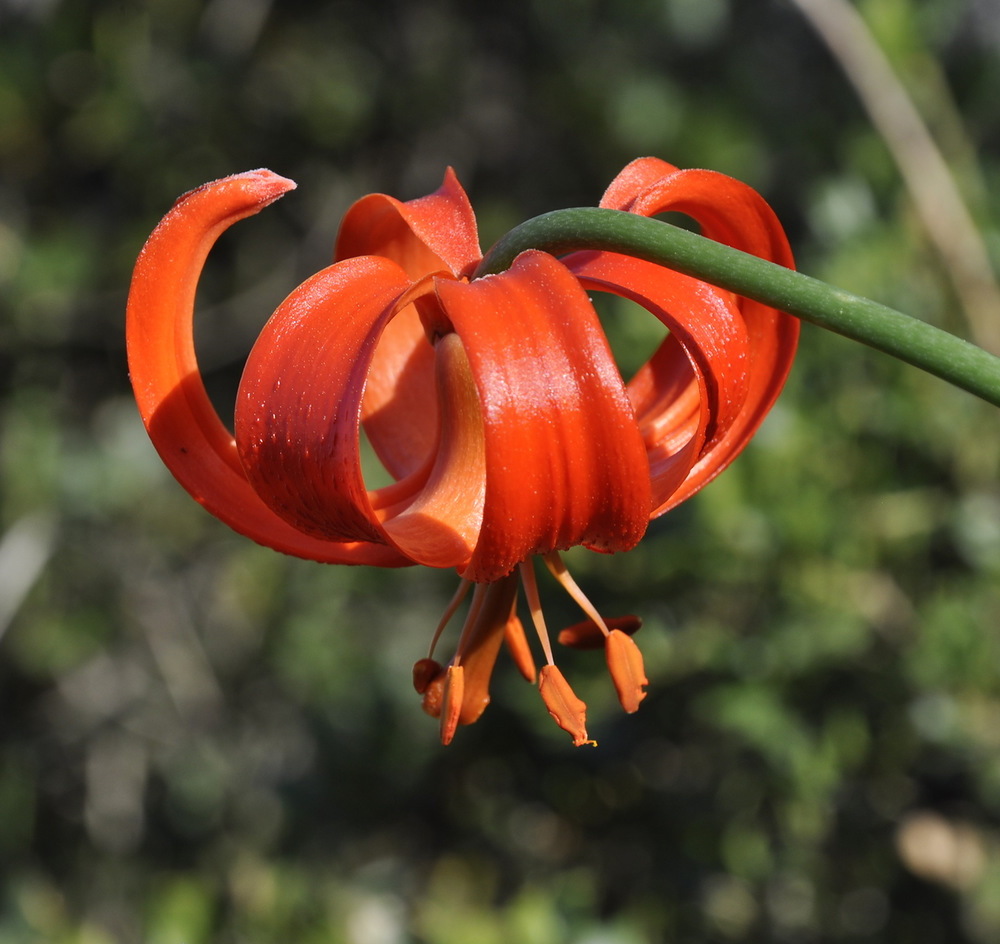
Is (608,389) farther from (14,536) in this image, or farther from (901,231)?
(14,536)

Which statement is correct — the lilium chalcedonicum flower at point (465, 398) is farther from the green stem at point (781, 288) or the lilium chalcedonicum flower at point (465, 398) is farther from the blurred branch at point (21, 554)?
the blurred branch at point (21, 554)

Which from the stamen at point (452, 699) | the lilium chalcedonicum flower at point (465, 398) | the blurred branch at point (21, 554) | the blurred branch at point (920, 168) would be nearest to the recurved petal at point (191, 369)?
the lilium chalcedonicum flower at point (465, 398)

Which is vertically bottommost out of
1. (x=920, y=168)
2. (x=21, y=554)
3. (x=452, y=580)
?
(x=21, y=554)

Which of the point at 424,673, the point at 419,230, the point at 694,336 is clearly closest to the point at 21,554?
the point at 424,673

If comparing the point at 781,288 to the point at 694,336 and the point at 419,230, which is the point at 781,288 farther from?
the point at 419,230

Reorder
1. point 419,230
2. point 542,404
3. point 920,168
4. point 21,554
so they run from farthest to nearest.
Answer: point 21,554
point 920,168
point 419,230
point 542,404

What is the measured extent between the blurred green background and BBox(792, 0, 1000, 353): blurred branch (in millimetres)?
30

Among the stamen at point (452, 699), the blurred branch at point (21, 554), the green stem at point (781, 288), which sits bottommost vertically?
the blurred branch at point (21, 554)

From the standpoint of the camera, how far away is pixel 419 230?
0.71 m

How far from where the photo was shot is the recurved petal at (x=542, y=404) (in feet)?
1.77

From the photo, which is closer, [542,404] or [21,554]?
[542,404]

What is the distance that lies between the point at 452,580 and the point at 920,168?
1.13 meters

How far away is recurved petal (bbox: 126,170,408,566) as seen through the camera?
683 millimetres

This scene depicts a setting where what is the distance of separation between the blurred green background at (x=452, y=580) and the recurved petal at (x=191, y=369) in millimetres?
1048
